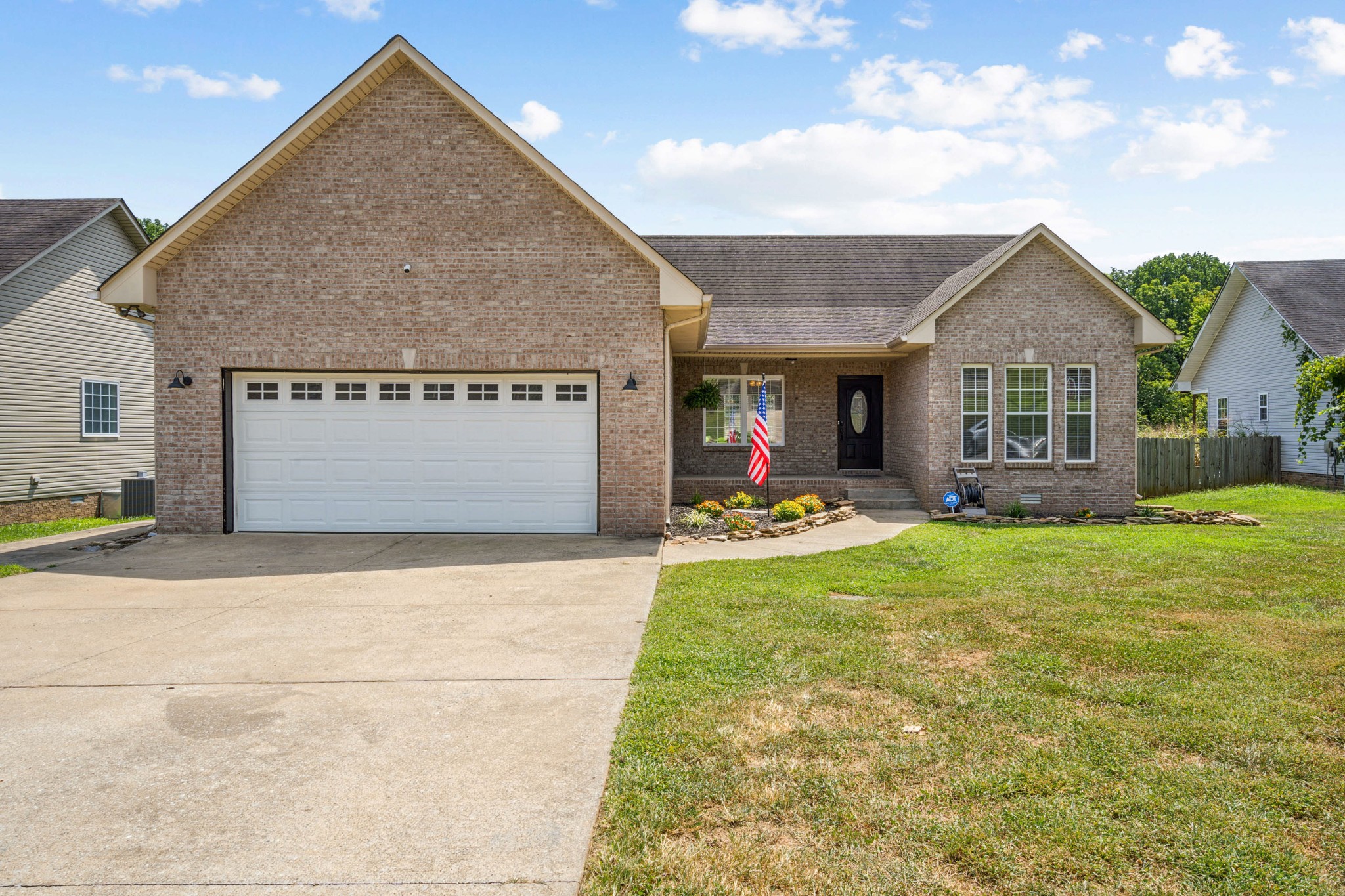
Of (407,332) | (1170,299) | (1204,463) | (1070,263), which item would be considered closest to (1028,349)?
(1070,263)

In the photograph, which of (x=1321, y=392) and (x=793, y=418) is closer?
(x=1321, y=392)

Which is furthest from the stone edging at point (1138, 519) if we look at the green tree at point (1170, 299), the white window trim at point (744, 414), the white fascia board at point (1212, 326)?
the green tree at point (1170, 299)

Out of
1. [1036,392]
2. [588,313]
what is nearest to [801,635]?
[588,313]

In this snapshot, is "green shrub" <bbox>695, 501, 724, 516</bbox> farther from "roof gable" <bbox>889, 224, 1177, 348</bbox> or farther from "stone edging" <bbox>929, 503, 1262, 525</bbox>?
"roof gable" <bbox>889, 224, 1177, 348</bbox>

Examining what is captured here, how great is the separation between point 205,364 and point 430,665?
29.0 ft

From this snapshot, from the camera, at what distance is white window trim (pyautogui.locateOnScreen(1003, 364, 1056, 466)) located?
15.6m

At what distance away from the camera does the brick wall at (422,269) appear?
11984 mm

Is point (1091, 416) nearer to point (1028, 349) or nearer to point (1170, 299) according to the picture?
point (1028, 349)

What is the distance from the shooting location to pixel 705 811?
338cm

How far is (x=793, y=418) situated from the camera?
59.4 ft

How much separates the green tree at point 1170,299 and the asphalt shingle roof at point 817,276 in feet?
118

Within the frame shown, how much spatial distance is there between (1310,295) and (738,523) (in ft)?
70.4

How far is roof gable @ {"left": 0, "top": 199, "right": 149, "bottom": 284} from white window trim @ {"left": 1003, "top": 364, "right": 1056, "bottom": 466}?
1942cm

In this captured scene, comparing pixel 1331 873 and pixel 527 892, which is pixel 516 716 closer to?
pixel 527 892
